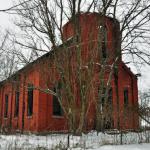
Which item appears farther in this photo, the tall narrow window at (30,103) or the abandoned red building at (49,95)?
the tall narrow window at (30,103)

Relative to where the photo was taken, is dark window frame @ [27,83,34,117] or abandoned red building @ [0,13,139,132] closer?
abandoned red building @ [0,13,139,132]

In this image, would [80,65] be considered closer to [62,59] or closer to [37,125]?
[62,59]

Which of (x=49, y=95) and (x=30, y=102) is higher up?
(x=49, y=95)

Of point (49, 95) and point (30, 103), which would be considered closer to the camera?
point (49, 95)

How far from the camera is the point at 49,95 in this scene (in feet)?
71.1

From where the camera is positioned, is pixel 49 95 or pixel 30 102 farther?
pixel 30 102

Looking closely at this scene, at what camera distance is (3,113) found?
1132 inches

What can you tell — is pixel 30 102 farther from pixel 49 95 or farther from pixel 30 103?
pixel 49 95

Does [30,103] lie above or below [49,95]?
below

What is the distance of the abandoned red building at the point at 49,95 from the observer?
18.0 metres

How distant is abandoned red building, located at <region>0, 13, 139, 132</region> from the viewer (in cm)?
1800

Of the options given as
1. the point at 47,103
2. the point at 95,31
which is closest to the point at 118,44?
the point at 95,31

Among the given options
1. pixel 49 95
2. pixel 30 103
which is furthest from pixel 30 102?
pixel 49 95

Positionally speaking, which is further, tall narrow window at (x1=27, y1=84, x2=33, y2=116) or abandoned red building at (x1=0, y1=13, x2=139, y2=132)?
tall narrow window at (x1=27, y1=84, x2=33, y2=116)
